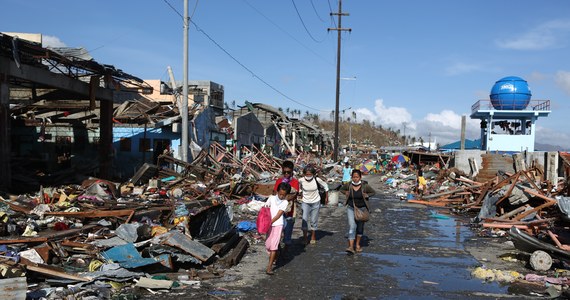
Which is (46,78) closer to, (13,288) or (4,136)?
(4,136)

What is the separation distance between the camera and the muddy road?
6.76 meters

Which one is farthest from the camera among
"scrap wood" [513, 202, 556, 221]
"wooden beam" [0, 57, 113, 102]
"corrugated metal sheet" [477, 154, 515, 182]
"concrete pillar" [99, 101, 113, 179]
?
"corrugated metal sheet" [477, 154, 515, 182]

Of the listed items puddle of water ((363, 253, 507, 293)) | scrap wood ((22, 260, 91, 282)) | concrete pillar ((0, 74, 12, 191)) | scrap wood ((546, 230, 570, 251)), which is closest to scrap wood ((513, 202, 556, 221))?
scrap wood ((546, 230, 570, 251))

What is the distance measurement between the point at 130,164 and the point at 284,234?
17.4 metres

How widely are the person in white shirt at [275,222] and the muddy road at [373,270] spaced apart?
0.34 metres

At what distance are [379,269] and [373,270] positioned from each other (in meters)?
0.15

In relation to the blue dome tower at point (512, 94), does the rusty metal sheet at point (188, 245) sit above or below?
below

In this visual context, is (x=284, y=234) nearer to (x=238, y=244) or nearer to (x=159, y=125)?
(x=238, y=244)

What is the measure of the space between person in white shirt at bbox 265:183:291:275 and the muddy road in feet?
1.10

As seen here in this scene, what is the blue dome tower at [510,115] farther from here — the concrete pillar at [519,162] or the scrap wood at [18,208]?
the scrap wood at [18,208]

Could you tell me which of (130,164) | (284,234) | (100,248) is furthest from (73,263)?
(130,164)

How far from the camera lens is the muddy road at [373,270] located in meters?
6.76

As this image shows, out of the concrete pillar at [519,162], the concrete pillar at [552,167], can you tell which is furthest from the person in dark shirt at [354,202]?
the concrete pillar at [519,162]

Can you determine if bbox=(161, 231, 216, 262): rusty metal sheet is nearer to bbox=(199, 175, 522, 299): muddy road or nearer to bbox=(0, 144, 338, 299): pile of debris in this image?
bbox=(0, 144, 338, 299): pile of debris
